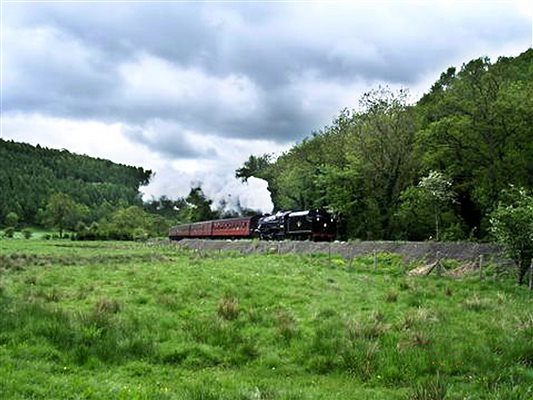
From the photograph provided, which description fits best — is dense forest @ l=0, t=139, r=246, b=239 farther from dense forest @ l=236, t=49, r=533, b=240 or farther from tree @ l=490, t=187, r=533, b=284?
tree @ l=490, t=187, r=533, b=284

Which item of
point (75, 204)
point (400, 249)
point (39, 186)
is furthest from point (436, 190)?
point (39, 186)

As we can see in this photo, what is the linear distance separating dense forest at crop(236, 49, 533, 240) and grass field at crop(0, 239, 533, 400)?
21067 millimetres

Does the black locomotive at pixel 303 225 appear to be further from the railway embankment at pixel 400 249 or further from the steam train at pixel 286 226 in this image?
the railway embankment at pixel 400 249

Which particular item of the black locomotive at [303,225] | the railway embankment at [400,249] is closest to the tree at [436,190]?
the railway embankment at [400,249]

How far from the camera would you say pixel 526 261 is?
67.6ft

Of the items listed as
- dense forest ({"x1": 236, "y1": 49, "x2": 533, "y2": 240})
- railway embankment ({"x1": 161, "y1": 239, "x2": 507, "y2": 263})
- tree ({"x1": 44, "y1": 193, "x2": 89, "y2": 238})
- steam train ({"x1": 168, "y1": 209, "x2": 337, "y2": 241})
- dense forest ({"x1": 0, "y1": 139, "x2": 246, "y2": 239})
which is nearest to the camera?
railway embankment ({"x1": 161, "y1": 239, "x2": 507, "y2": 263})

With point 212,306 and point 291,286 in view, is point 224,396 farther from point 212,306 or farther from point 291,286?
point 291,286

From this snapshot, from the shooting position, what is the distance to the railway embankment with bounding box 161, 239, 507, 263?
85.7 ft

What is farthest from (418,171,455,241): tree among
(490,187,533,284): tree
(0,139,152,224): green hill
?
(0,139,152,224): green hill

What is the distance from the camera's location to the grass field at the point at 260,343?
340 inches

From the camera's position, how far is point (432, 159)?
134 feet

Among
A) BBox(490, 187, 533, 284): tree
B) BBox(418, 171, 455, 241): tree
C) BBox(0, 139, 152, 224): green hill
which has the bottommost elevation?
BBox(490, 187, 533, 284): tree

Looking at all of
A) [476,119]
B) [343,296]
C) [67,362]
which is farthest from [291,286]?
[476,119]

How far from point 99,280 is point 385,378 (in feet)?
42.6
